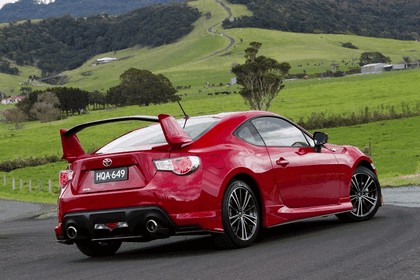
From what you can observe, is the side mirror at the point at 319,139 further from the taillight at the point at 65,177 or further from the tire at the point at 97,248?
the taillight at the point at 65,177

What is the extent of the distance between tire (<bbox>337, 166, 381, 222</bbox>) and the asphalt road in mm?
162

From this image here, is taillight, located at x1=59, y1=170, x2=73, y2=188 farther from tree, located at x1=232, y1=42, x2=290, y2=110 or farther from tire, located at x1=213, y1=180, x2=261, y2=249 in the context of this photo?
tree, located at x1=232, y1=42, x2=290, y2=110

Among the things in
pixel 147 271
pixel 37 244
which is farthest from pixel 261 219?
pixel 37 244

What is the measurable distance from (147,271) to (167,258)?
38.8 inches

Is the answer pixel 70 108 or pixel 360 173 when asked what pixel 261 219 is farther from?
pixel 70 108

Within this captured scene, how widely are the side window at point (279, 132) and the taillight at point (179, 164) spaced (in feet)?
4.71

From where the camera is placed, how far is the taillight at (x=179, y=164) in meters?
9.04

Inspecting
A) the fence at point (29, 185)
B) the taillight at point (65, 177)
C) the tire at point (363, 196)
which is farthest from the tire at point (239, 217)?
the fence at point (29, 185)

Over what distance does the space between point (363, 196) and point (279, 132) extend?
6.03ft

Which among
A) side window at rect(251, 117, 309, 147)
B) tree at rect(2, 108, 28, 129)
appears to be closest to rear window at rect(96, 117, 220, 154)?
side window at rect(251, 117, 309, 147)

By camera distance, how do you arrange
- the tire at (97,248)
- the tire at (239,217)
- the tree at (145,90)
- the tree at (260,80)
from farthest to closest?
1. the tree at (145,90)
2. the tree at (260,80)
3. the tire at (97,248)
4. the tire at (239,217)

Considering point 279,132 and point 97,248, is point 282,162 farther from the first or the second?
point 97,248

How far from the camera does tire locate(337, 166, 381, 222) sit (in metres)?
11.6

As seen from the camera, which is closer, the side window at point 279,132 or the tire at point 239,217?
the tire at point 239,217
